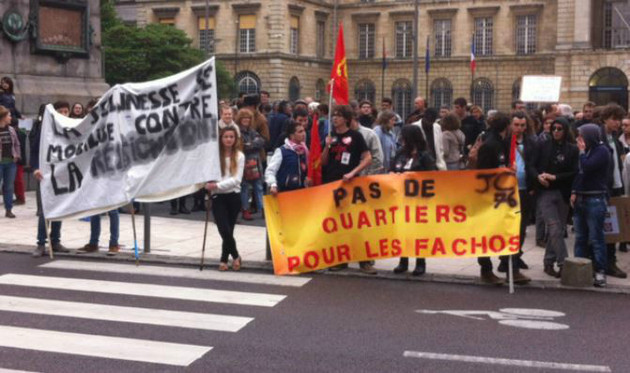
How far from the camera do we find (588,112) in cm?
1518

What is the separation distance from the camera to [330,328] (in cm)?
823

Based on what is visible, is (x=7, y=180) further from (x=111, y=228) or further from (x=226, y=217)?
(x=226, y=217)

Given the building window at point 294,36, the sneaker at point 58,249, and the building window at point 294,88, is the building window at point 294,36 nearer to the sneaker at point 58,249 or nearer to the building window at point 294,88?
the building window at point 294,88

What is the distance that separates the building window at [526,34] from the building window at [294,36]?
610 inches

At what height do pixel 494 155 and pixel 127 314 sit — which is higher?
pixel 494 155

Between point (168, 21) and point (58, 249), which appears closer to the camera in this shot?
point (58, 249)

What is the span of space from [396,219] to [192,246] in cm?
341

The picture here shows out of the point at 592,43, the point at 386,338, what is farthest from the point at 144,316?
the point at 592,43

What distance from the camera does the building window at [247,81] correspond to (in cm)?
6912

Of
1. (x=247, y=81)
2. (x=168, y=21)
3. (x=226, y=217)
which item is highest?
(x=168, y=21)

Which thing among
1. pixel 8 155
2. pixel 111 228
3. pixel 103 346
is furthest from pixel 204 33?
pixel 103 346

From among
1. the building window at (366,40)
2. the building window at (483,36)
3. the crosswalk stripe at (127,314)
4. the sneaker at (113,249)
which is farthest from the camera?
the building window at (366,40)

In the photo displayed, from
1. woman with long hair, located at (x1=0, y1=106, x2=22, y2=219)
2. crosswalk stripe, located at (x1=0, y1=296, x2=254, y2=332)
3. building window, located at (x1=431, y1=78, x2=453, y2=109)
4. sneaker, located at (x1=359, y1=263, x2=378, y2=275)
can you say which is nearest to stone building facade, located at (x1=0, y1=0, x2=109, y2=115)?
woman with long hair, located at (x1=0, y1=106, x2=22, y2=219)

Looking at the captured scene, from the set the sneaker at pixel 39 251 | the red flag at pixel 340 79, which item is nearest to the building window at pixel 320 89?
the sneaker at pixel 39 251
